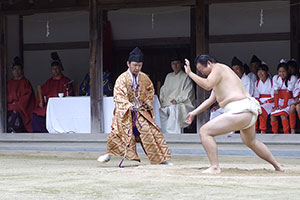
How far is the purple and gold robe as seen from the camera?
757 cm

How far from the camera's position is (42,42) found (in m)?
12.7

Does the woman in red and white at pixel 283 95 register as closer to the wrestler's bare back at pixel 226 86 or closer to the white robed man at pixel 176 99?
the white robed man at pixel 176 99

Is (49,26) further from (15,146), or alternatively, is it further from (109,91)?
(15,146)

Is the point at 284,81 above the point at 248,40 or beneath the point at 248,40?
beneath

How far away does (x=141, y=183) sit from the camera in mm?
5625

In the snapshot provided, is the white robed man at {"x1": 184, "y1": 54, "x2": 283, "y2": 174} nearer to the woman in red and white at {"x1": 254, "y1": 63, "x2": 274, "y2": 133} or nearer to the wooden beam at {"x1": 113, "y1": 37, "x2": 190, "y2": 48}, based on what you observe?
the woman in red and white at {"x1": 254, "y1": 63, "x2": 274, "y2": 133}

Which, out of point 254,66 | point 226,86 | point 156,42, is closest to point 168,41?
point 156,42

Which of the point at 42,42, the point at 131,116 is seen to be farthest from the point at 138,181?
the point at 42,42

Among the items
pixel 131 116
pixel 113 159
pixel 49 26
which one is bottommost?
pixel 113 159

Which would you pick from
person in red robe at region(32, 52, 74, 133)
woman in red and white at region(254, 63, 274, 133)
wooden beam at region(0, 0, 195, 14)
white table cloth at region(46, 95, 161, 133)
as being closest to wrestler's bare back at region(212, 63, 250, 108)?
woman in red and white at region(254, 63, 274, 133)

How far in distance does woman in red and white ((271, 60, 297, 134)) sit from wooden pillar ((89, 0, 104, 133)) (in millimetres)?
2586

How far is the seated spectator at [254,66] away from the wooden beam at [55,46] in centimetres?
304

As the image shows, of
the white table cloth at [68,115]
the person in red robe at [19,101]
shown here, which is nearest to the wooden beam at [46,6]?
the person in red robe at [19,101]

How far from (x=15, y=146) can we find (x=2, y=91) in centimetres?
143
